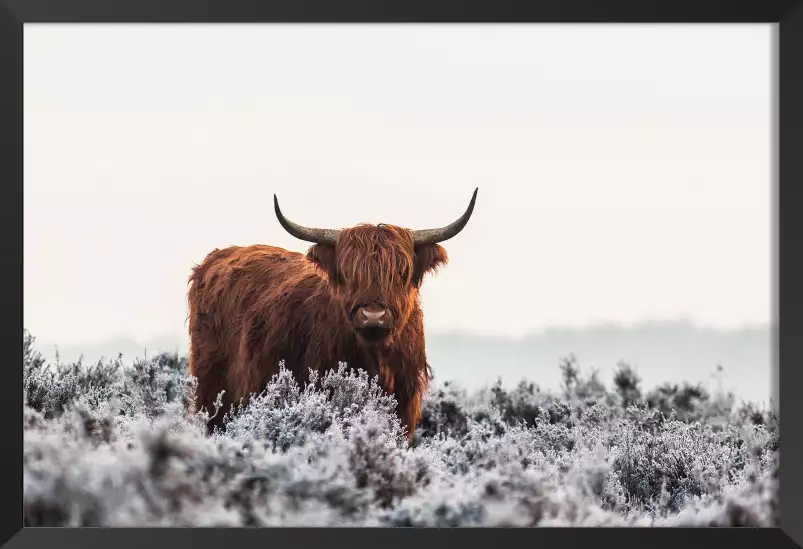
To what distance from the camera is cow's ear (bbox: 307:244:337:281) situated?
6.63m

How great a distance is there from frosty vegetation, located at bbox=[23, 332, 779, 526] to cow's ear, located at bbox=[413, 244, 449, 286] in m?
0.77

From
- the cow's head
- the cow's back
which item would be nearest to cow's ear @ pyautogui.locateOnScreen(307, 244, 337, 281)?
the cow's head

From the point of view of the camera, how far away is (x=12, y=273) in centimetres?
554

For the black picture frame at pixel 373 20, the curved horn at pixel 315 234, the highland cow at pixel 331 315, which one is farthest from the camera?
the curved horn at pixel 315 234

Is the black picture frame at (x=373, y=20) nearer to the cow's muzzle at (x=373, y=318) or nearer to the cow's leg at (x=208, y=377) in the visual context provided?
the cow's muzzle at (x=373, y=318)

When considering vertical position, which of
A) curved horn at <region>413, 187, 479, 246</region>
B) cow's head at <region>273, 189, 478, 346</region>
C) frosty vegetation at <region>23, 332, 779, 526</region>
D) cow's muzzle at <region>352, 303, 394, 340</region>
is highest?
curved horn at <region>413, 187, 479, 246</region>

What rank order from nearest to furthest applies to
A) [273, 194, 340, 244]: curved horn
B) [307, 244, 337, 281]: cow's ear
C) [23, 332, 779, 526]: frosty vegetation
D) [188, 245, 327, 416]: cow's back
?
[23, 332, 779, 526]: frosty vegetation < [273, 194, 340, 244]: curved horn < [307, 244, 337, 281]: cow's ear < [188, 245, 327, 416]: cow's back

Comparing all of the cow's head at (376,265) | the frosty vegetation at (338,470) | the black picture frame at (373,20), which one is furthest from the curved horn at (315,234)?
the black picture frame at (373,20)

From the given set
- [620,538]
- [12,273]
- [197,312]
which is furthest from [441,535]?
[197,312]

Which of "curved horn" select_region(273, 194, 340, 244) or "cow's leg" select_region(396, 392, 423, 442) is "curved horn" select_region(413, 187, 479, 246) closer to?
"curved horn" select_region(273, 194, 340, 244)

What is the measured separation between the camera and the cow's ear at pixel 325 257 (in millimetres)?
6629

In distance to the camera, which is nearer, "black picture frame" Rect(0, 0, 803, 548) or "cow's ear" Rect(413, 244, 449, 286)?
"black picture frame" Rect(0, 0, 803, 548)

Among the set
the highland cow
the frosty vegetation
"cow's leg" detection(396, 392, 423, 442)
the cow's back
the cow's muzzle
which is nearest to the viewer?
the frosty vegetation

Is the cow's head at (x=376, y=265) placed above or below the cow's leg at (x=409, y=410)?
above
